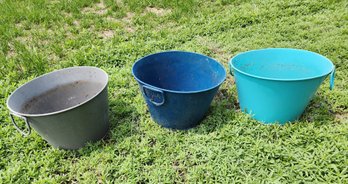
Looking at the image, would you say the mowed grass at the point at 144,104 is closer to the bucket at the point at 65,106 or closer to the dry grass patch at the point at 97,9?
the dry grass patch at the point at 97,9

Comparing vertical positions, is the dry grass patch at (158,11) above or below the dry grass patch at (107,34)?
above

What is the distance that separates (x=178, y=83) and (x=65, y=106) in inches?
36.1

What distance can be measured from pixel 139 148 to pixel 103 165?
264 millimetres

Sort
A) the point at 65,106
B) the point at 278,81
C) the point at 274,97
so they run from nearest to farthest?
1. the point at 278,81
2. the point at 274,97
3. the point at 65,106

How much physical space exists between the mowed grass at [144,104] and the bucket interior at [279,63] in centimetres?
32

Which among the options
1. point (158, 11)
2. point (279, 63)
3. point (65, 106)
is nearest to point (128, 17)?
point (158, 11)

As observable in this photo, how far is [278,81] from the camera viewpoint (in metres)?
1.82

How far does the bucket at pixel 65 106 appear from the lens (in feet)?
5.71

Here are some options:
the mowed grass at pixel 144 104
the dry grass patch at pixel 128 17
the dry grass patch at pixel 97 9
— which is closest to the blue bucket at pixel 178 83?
the mowed grass at pixel 144 104

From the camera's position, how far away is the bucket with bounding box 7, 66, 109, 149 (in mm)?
1740

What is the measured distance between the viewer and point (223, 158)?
1.85 metres

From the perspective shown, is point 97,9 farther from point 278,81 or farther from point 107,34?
point 278,81

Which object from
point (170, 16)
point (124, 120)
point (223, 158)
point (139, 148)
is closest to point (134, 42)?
point (170, 16)

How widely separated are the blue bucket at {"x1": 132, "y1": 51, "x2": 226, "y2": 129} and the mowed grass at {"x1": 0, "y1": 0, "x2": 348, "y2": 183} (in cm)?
15
